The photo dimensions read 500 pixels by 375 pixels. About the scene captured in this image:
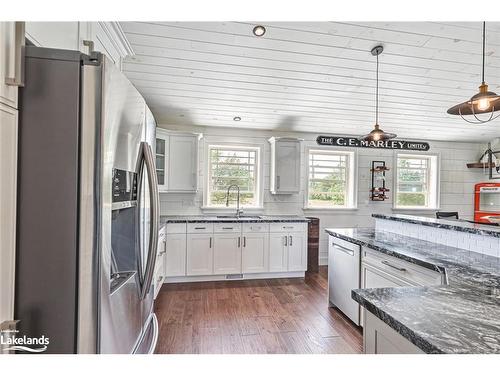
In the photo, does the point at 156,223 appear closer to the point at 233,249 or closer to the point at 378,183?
the point at 233,249

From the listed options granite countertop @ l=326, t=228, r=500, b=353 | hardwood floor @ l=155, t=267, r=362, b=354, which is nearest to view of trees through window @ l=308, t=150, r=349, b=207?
hardwood floor @ l=155, t=267, r=362, b=354

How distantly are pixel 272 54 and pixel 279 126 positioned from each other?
190cm

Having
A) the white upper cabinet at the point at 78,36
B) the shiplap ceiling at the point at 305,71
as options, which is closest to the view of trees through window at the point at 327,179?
the shiplap ceiling at the point at 305,71

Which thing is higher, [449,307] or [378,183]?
[378,183]

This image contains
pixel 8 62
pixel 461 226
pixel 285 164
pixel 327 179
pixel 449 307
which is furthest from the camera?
pixel 327 179

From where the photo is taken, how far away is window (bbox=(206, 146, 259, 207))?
4.51 meters

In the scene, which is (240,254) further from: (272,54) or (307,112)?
(272,54)

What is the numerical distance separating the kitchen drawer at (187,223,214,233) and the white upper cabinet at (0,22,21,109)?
2991 mm

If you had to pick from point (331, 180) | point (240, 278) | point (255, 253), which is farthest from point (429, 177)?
point (240, 278)

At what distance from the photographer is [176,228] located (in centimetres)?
365

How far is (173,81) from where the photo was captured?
3.02m

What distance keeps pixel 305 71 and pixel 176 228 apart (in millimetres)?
2572

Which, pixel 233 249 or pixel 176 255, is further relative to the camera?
pixel 233 249
